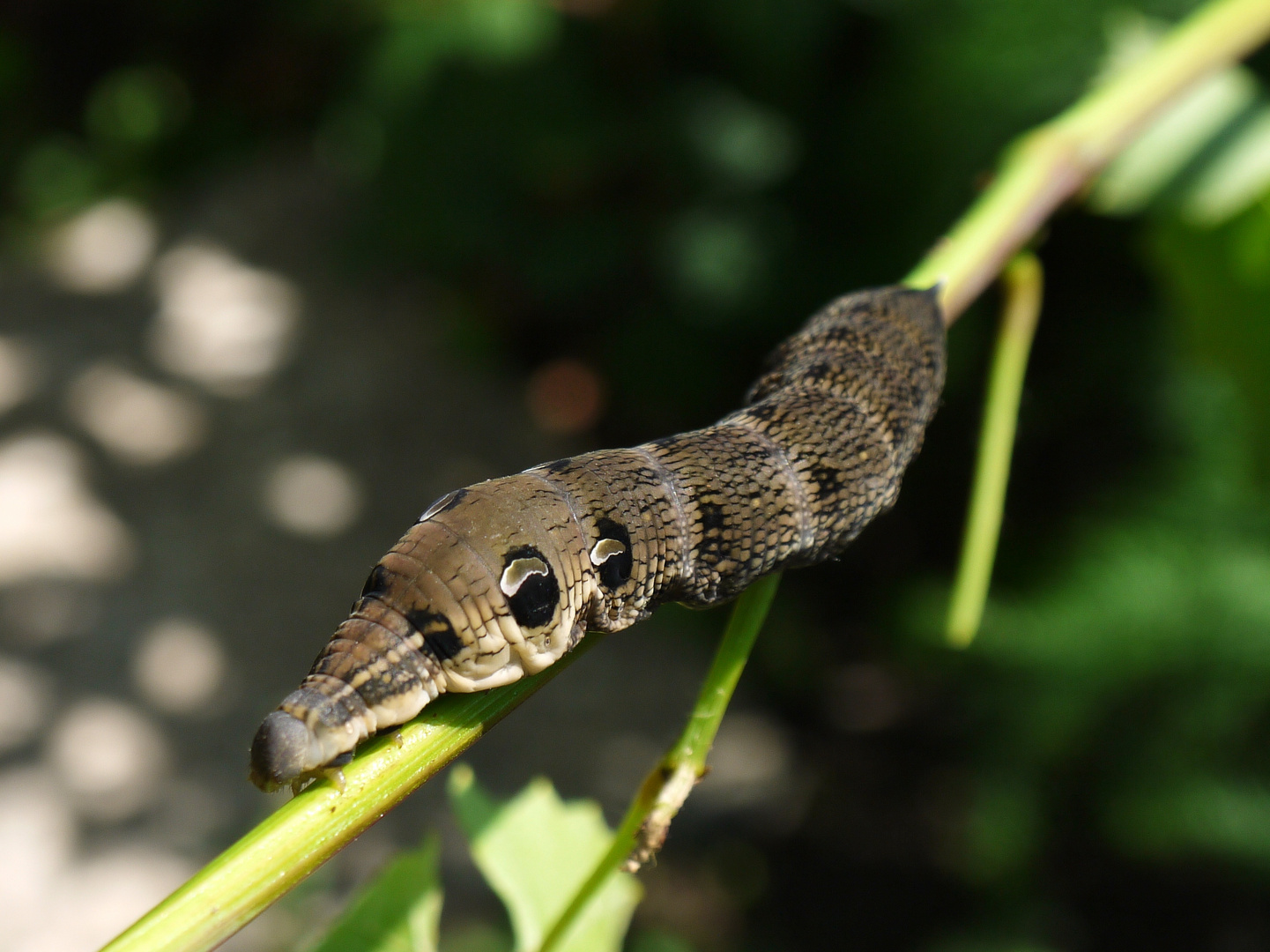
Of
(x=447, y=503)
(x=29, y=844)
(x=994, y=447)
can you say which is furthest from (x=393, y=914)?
(x=29, y=844)

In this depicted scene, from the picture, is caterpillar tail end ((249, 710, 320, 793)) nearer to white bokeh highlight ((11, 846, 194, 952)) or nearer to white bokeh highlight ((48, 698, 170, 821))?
white bokeh highlight ((11, 846, 194, 952))

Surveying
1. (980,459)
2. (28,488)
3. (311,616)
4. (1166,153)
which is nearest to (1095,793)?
(1166,153)

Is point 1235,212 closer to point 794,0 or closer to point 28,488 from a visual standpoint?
point 794,0

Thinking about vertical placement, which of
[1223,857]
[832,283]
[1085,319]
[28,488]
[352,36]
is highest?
[352,36]

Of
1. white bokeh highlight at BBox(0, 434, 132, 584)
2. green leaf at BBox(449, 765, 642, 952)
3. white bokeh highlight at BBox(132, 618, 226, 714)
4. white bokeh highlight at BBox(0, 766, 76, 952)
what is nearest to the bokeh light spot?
white bokeh highlight at BBox(0, 766, 76, 952)

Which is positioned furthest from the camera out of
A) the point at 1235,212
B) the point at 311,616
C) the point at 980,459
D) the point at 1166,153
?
the point at 311,616

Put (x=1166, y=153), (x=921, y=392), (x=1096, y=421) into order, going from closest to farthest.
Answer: (x=921, y=392) < (x=1166, y=153) < (x=1096, y=421)

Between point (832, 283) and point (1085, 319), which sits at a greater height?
point (832, 283)
